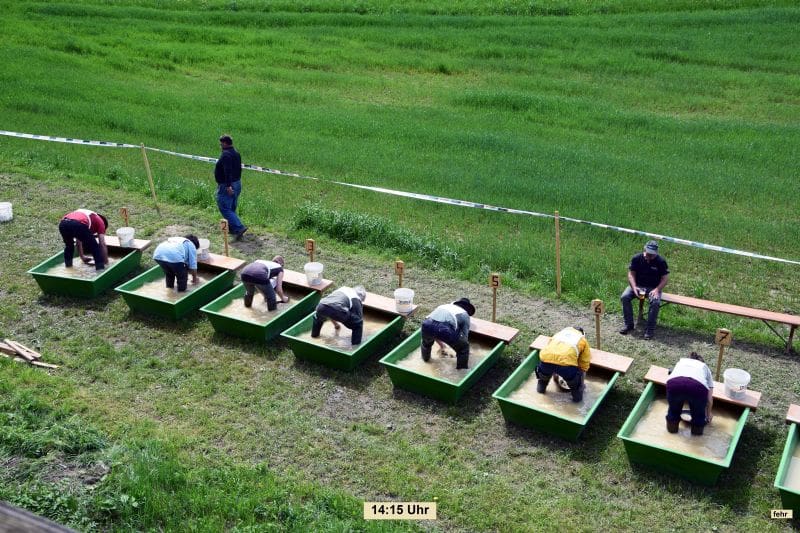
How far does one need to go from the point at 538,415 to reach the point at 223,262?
19.9 ft

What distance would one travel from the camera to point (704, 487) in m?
8.82

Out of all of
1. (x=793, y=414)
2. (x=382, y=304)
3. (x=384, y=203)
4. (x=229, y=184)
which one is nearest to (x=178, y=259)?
(x=229, y=184)

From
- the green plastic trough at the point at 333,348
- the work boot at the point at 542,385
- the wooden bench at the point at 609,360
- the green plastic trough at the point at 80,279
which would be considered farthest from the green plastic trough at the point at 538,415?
the green plastic trough at the point at 80,279

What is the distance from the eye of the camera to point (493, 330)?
1148 centimetres

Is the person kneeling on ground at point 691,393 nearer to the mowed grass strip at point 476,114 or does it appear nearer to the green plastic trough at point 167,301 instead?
the mowed grass strip at point 476,114

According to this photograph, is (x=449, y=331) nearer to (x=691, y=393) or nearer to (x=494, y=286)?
(x=494, y=286)

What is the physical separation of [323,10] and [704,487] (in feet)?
101

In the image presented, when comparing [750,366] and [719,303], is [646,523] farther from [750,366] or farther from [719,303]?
[719,303]

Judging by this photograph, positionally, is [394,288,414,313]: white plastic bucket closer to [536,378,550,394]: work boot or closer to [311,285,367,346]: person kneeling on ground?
[311,285,367,346]: person kneeling on ground

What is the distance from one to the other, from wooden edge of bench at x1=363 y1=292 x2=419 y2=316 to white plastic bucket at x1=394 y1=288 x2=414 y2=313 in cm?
5

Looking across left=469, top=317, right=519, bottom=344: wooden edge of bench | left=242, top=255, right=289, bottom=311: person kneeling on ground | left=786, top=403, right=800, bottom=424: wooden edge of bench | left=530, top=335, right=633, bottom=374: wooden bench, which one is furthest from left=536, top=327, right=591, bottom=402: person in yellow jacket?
left=242, top=255, right=289, bottom=311: person kneeling on ground

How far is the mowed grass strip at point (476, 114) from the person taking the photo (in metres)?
15.5

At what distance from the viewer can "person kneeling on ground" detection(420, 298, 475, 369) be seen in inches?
411

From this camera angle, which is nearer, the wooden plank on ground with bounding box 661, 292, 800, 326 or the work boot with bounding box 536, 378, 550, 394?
the work boot with bounding box 536, 378, 550, 394
